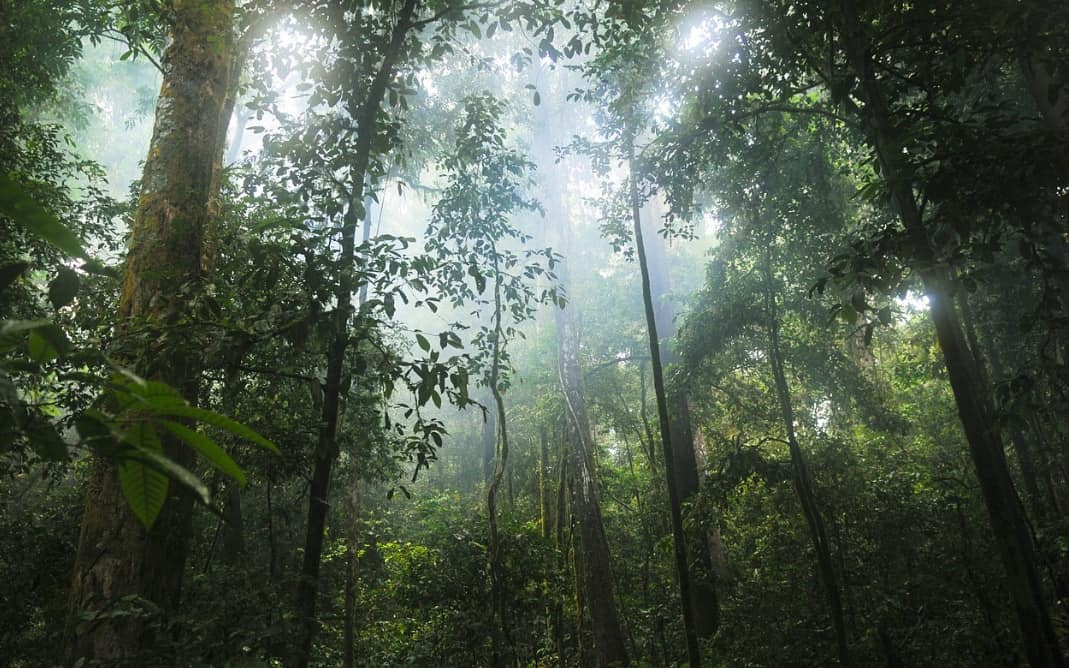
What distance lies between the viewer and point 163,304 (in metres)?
3.14

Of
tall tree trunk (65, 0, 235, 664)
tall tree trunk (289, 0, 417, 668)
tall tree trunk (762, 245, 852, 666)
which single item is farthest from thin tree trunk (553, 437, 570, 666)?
tall tree trunk (65, 0, 235, 664)

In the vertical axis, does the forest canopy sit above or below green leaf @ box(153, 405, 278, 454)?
above

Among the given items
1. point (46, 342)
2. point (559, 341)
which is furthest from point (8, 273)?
point (559, 341)

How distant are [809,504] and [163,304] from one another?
5.76 m

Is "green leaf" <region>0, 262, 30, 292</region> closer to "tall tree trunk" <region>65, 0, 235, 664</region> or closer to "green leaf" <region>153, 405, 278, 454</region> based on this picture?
"green leaf" <region>153, 405, 278, 454</region>

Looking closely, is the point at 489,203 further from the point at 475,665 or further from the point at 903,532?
the point at 903,532

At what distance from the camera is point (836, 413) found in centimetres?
812

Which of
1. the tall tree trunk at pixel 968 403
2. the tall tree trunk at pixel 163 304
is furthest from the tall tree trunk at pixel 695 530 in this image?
the tall tree trunk at pixel 163 304

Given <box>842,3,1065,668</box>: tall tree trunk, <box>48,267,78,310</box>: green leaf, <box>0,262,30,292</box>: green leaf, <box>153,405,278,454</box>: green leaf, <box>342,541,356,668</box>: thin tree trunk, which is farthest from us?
<box>342,541,356,668</box>: thin tree trunk

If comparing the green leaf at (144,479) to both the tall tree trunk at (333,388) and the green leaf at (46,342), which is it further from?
the tall tree trunk at (333,388)

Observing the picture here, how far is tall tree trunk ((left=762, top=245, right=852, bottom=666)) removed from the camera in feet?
17.7

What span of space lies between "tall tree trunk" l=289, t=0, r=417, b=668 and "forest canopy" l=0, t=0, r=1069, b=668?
0.02m

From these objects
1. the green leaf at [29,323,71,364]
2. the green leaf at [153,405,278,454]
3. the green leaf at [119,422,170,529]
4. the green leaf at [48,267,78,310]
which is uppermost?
the green leaf at [48,267,78,310]

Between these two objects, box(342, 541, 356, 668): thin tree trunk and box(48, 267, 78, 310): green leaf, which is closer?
box(48, 267, 78, 310): green leaf
